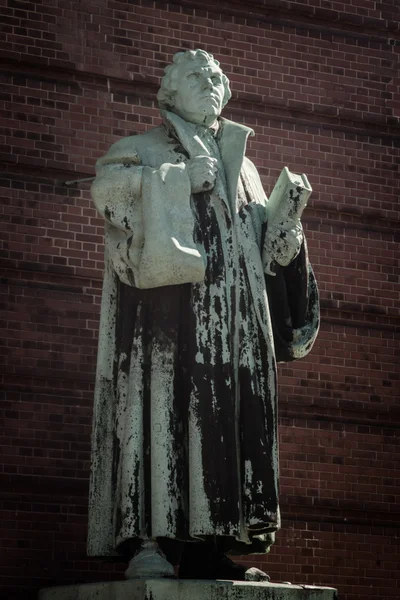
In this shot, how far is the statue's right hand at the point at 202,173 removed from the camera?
948 cm

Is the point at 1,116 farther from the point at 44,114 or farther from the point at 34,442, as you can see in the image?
the point at 34,442

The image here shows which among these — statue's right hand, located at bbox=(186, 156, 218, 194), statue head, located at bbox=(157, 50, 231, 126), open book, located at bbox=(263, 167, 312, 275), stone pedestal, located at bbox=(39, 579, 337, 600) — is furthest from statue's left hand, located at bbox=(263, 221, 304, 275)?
stone pedestal, located at bbox=(39, 579, 337, 600)

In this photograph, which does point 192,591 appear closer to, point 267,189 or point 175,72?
point 175,72

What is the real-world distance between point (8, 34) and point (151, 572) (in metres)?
4.39

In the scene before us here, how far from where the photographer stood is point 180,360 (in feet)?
30.7

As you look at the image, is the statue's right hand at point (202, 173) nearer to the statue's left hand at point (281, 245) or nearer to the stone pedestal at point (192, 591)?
the statue's left hand at point (281, 245)

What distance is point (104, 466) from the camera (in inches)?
374

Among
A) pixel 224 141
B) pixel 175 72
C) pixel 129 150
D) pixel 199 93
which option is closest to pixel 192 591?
pixel 129 150

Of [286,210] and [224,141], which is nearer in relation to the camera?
[286,210]

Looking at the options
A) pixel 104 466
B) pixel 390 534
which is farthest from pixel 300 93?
pixel 104 466

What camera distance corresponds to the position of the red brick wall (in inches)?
451

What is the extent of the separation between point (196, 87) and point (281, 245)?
101cm

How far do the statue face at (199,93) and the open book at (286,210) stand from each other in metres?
0.55

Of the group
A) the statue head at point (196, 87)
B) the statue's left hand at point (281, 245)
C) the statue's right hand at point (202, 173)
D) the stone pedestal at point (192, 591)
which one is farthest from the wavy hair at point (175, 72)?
the stone pedestal at point (192, 591)
